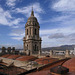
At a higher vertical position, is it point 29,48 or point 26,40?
point 26,40

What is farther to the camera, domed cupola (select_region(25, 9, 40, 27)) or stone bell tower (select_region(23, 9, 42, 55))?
domed cupola (select_region(25, 9, 40, 27))

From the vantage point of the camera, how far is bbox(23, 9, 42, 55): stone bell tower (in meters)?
35.7

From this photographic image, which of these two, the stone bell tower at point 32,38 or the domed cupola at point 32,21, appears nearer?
the stone bell tower at point 32,38

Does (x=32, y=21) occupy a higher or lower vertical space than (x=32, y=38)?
higher

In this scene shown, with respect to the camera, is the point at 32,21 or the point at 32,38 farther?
the point at 32,21

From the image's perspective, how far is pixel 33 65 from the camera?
1541 cm

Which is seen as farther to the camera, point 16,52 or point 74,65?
point 16,52

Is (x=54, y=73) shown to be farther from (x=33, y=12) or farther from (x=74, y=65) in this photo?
(x=33, y=12)

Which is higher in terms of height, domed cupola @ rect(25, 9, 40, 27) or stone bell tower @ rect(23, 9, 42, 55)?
domed cupola @ rect(25, 9, 40, 27)

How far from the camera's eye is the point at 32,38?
35.9 metres

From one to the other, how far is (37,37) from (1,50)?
1593cm

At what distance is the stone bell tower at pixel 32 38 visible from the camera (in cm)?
3572

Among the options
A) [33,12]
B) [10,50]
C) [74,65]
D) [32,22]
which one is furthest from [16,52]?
[74,65]

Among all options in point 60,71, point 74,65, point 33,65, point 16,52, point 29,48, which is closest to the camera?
point 60,71
